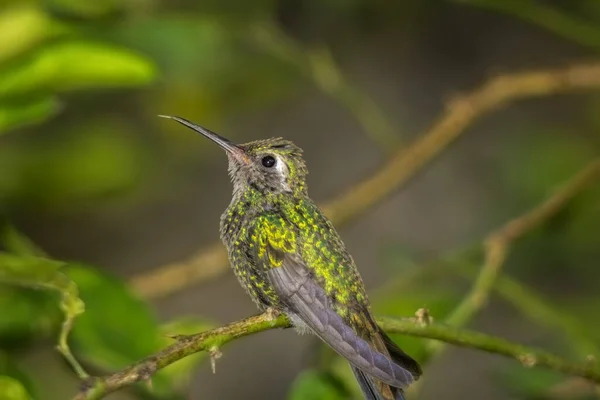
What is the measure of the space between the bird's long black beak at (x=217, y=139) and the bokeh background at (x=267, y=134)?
0.92 feet

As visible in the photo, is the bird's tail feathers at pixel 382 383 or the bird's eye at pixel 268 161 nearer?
the bird's tail feathers at pixel 382 383

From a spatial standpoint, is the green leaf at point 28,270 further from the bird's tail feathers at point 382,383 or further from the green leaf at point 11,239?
the green leaf at point 11,239

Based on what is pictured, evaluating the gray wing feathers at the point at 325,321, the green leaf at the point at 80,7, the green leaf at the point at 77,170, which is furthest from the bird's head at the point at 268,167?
the green leaf at the point at 77,170

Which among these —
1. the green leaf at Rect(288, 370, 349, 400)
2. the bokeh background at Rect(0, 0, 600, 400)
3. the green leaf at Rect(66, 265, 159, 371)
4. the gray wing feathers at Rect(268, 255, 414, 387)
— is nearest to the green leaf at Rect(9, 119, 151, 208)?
the bokeh background at Rect(0, 0, 600, 400)

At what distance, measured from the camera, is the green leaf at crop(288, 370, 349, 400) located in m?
1.40

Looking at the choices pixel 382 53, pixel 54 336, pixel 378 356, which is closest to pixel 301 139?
pixel 382 53

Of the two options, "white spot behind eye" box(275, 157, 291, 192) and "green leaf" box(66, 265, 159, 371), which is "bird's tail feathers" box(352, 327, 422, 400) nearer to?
"white spot behind eye" box(275, 157, 291, 192)

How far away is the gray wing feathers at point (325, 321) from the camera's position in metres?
1.14

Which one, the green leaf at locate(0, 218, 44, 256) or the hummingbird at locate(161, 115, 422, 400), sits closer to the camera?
the hummingbird at locate(161, 115, 422, 400)

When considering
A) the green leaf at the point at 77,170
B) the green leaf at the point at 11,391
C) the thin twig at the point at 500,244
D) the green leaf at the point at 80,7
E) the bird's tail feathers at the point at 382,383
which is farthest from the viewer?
the green leaf at the point at 77,170

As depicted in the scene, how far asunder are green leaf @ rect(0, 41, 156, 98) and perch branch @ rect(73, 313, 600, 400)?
2.07 feet

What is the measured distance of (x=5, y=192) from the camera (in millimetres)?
2742

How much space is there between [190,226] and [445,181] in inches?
57.5

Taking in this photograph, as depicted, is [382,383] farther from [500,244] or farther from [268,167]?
[500,244]
